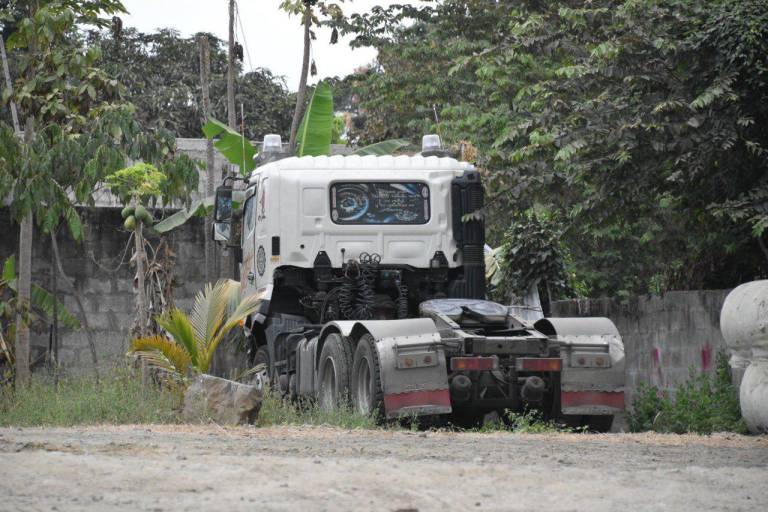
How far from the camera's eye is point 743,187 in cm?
1370

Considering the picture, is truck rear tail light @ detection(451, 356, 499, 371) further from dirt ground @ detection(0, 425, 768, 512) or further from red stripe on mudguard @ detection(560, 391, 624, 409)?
dirt ground @ detection(0, 425, 768, 512)

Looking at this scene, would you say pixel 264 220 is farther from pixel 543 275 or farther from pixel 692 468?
pixel 692 468

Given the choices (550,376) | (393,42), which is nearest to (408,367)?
(550,376)

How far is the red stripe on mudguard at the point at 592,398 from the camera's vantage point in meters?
12.0

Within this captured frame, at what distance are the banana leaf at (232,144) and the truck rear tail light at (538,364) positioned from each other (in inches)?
298

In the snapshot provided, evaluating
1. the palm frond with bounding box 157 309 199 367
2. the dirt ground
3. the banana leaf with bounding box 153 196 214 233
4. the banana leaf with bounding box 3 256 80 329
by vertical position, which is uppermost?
the banana leaf with bounding box 153 196 214 233

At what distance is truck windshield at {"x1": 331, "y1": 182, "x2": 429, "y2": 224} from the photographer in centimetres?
1432

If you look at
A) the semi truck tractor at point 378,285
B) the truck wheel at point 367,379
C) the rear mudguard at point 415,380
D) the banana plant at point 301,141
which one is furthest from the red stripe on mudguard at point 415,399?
the banana plant at point 301,141

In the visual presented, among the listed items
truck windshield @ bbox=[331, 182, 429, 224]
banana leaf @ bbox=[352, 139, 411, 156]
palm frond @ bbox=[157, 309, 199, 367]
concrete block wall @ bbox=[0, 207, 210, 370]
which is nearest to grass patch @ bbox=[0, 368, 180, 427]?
palm frond @ bbox=[157, 309, 199, 367]

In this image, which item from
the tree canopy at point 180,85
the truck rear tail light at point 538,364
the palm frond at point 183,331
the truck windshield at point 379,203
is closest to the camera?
the truck rear tail light at point 538,364

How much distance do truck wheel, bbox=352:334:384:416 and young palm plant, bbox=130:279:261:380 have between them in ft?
7.32

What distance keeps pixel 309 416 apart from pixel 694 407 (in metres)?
4.24

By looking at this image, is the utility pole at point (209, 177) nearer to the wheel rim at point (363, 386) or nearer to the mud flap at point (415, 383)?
the wheel rim at point (363, 386)

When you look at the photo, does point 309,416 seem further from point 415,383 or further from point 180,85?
point 180,85
